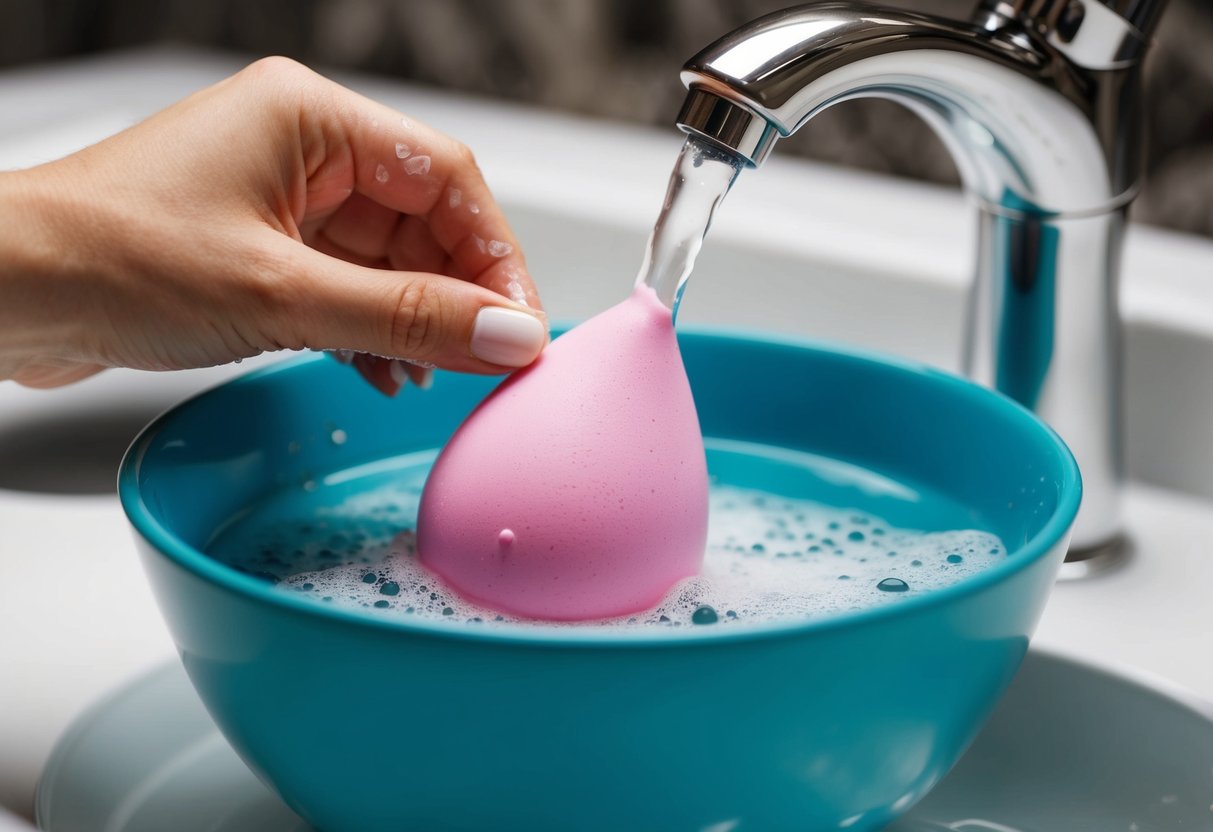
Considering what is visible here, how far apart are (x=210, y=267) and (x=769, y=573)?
0.71 feet

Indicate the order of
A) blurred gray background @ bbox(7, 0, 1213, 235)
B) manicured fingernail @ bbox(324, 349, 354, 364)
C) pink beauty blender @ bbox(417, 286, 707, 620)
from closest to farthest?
pink beauty blender @ bbox(417, 286, 707, 620) → manicured fingernail @ bbox(324, 349, 354, 364) → blurred gray background @ bbox(7, 0, 1213, 235)

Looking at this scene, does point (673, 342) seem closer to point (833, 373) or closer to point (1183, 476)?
point (833, 373)

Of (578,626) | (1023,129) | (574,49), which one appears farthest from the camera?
(574,49)

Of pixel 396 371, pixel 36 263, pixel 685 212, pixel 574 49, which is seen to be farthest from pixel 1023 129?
pixel 574 49

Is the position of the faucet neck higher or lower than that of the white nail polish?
higher

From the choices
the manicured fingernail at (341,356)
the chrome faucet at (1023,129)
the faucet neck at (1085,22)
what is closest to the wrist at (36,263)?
the manicured fingernail at (341,356)

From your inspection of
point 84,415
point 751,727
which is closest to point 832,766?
point 751,727

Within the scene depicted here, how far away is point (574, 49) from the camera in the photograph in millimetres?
1062

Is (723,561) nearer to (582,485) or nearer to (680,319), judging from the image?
(582,485)

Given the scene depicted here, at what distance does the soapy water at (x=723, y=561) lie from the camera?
0.45 metres

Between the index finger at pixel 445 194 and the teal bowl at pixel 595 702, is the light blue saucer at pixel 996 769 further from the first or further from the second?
the index finger at pixel 445 194

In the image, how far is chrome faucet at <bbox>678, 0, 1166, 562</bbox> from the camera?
1.51ft

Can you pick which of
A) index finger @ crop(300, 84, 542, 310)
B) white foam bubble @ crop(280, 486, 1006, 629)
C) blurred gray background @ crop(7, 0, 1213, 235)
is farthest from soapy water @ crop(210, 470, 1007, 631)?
blurred gray background @ crop(7, 0, 1213, 235)

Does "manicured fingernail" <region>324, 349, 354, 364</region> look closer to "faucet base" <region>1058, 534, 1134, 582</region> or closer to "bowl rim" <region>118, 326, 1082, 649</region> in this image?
"bowl rim" <region>118, 326, 1082, 649</region>
